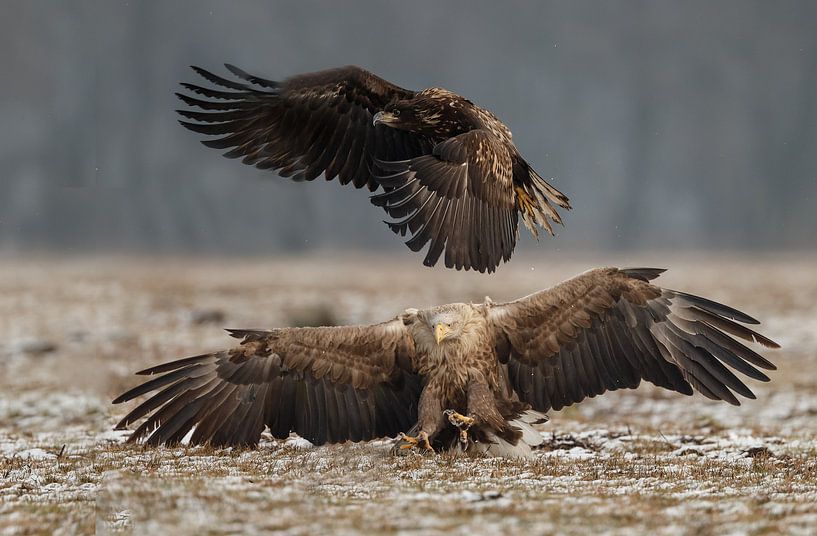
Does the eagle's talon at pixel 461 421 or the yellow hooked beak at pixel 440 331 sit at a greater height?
the yellow hooked beak at pixel 440 331

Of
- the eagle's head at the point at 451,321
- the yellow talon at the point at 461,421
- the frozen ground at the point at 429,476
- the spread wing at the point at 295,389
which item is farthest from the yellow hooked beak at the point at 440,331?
the frozen ground at the point at 429,476

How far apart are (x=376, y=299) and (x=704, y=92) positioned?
154 m

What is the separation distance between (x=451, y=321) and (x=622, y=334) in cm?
171

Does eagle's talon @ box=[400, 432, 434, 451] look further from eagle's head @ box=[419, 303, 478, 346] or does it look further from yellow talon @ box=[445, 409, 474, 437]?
eagle's head @ box=[419, 303, 478, 346]

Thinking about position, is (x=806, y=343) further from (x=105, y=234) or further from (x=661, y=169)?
(x=661, y=169)

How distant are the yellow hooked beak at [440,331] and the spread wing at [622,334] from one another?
1.77 feet

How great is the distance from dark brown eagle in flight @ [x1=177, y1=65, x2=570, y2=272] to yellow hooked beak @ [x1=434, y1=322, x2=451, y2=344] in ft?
1.99

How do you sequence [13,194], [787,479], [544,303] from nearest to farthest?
[787,479], [544,303], [13,194]

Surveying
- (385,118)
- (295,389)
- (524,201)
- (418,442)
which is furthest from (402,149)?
(418,442)

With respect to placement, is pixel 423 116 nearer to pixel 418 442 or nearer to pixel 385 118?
pixel 385 118

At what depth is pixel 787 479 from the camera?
845cm

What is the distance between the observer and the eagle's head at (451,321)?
959 centimetres

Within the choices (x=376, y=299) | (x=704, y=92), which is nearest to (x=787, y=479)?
(x=376, y=299)

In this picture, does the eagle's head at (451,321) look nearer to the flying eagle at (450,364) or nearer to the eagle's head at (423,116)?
the flying eagle at (450,364)
